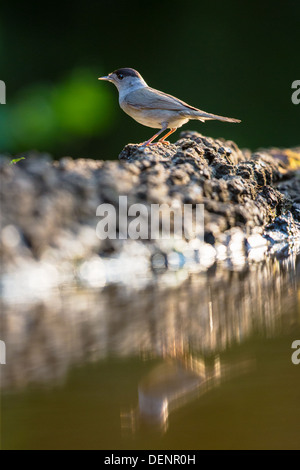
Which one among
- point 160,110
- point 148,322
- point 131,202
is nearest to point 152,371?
point 148,322

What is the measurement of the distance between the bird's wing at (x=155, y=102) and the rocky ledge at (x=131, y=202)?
53 cm

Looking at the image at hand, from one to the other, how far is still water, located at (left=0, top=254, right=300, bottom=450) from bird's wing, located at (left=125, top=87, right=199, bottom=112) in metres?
1.50

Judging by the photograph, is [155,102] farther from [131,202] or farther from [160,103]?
[131,202]

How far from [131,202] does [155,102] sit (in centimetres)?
115

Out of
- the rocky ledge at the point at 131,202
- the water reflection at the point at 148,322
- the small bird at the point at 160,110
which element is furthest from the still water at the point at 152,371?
the small bird at the point at 160,110

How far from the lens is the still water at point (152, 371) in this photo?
652 millimetres

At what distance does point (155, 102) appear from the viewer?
2.66 m

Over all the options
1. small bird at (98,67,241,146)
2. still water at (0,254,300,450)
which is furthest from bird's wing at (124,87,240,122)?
still water at (0,254,300,450)

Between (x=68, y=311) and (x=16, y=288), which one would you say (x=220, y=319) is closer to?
(x=68, y=311)

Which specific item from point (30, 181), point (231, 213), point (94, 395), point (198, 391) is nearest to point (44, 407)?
point (94, 395)

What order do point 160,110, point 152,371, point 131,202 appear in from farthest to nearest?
point 160,110
point 131,202
point 152,371

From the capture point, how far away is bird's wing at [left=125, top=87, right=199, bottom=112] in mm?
2635

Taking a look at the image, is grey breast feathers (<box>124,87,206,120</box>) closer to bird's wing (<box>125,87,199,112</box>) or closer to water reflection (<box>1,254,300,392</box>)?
bird's wing (<box>125,87,199,112</box>)

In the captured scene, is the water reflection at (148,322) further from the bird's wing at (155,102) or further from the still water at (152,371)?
the bird's wing at (155,102)
